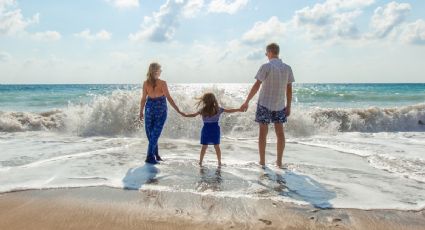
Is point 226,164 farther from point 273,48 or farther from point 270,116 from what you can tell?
point 273,48

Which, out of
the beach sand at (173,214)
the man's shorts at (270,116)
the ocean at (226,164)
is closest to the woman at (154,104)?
the ocean at (226,164)

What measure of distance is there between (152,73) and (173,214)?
10.3ft

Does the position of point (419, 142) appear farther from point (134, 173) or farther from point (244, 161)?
point (134, 173)

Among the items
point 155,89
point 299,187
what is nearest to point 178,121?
point 155,89

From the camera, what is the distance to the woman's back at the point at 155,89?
6.69 m

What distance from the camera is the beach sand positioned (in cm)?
379

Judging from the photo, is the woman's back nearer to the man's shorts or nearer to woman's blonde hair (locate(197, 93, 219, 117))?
woman's blonde hair (locate(197, 93, 219, 117))

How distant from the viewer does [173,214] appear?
13.3ft

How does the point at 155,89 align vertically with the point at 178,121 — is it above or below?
above

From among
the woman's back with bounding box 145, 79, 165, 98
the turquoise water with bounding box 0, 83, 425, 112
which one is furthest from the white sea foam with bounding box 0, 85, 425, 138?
the woman's back with bounding box 145, 79, 165, 98

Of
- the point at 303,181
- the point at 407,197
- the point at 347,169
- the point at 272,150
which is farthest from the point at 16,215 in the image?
the point at 272,150

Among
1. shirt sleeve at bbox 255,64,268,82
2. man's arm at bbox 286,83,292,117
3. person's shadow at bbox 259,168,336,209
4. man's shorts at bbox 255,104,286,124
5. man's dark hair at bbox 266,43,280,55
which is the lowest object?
person's shadow at bbox 259,168,336,209

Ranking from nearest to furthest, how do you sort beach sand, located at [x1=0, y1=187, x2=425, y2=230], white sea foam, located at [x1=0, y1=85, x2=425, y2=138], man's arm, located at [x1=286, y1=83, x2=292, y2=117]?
beach sand, located at [x1=0, y1=187, x2=425, y2=230]
man's arm, located at [x1=286, y1=83, x2=292, y2=117]
white sea foam, located at [x1=0, y1=85, x2=425, y2=138]

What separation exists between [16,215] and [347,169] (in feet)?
15.7
